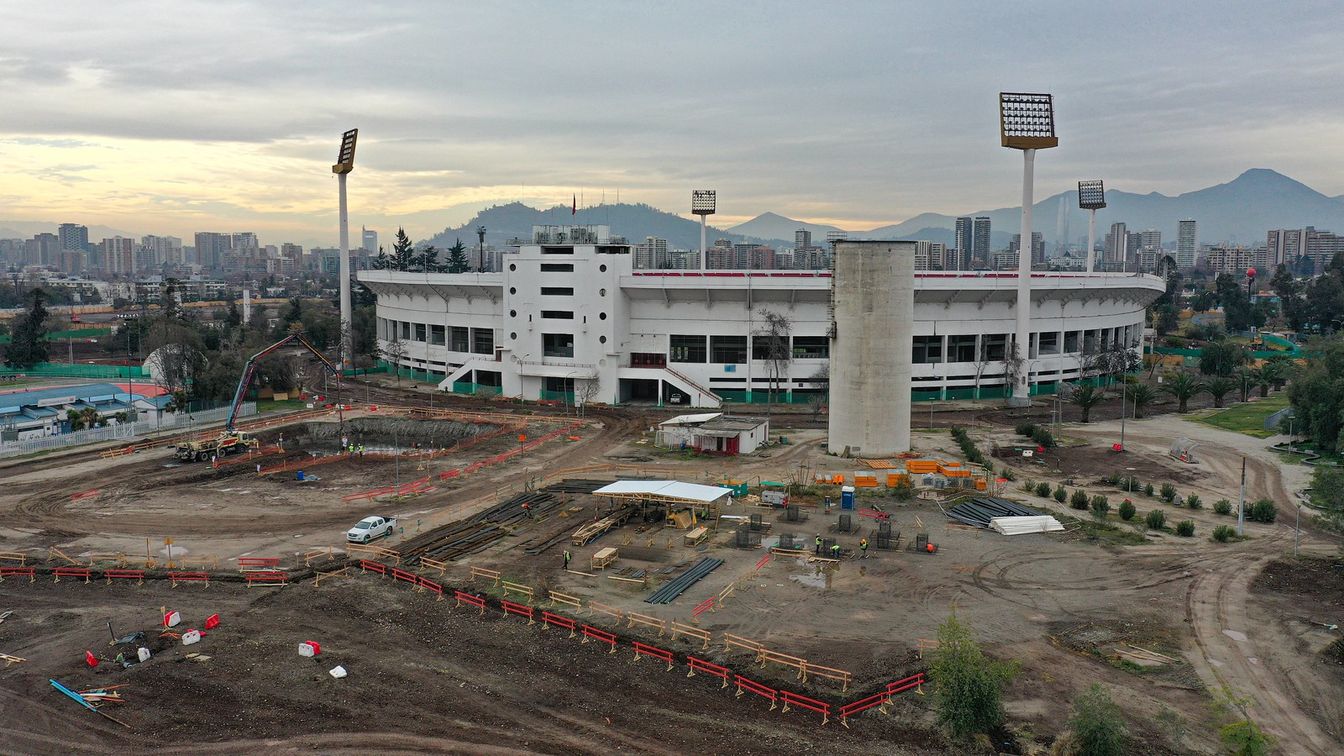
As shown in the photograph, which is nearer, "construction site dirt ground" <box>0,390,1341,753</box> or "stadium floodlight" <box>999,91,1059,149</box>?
"construction site dirt ground" <box>0,390,1341,753</box>

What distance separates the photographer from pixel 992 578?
3366 cm

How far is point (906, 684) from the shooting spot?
24.3 meters

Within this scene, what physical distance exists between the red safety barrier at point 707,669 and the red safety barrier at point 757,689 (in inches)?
18.7

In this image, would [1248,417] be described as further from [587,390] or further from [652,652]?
[652,652]

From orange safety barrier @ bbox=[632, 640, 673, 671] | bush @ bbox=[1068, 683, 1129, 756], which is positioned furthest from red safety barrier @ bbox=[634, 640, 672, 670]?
bush @ bbox=[1068, 683, 1129, 756]

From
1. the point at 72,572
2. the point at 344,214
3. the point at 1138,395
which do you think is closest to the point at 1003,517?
the point at 1138,395

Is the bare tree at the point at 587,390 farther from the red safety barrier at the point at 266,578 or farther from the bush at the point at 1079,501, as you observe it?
the red safety barrier at the point at 266,578

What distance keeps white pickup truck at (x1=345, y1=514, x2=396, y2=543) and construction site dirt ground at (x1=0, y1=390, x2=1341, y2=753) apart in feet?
3.71

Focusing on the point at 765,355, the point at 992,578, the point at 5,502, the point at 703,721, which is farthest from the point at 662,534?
the point at 765,355

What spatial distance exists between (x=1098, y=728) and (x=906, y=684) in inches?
229

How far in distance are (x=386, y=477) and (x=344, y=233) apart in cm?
6379

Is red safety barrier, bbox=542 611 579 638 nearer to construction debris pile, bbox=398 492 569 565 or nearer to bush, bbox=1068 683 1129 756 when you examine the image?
construction debris pile, bbox=398 492 569 565

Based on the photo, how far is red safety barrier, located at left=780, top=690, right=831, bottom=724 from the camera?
2280 cm

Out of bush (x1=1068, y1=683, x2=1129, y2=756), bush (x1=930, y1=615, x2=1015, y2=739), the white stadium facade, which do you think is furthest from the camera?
the white stadium facade
